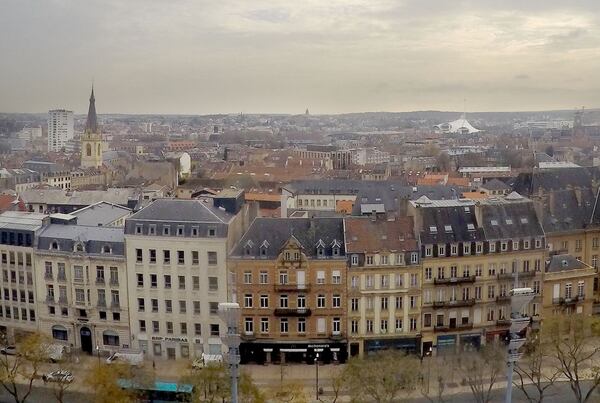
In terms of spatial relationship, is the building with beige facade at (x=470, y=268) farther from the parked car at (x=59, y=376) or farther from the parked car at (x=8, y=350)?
the parked car at (x=8, y=350)

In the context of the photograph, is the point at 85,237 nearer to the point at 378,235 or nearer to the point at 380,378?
the point at 378,235

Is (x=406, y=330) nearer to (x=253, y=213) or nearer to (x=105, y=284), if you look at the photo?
(x=253, y=213)

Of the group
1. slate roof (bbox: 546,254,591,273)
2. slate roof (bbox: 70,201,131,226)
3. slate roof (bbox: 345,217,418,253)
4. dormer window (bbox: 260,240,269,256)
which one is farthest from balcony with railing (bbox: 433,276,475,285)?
slate roof (bbox: 70,201,131,226)

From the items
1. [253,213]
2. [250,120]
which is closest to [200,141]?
[250,120]

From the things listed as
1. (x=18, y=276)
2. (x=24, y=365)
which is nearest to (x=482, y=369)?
(x=24, y=365)

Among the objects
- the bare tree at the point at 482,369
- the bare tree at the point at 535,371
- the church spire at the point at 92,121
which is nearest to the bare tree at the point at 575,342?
the bare tree at the point at 535,371

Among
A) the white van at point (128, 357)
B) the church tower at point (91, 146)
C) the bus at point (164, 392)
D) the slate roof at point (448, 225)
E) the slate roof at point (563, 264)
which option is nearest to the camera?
the bus at point (164, 392)
